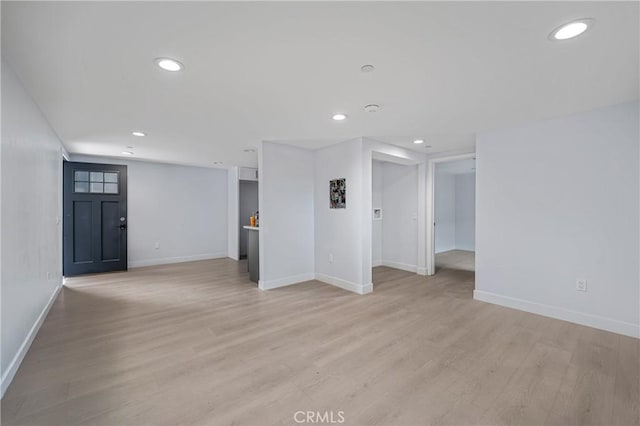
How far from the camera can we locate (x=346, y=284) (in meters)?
4.40

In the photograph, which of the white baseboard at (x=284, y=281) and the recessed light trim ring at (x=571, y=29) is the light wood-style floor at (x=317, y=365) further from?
the recessed light trim ring at (x=571, y=29)

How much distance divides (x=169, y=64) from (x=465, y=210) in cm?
846

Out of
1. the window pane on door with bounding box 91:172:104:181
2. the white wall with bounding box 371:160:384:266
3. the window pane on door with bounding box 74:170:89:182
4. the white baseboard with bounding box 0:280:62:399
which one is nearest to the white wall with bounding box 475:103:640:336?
the white wall with bounding box 371:160:384:266

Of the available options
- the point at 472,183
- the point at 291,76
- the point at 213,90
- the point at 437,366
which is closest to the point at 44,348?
the point at 213,90

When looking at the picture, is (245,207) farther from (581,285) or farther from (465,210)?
(581,285)

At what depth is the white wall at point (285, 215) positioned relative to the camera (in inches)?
174

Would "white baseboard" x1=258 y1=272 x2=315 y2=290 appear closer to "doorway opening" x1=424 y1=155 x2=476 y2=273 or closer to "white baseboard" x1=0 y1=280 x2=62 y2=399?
"white baseboard" x1=0 y1=280 x2=62 y2=399

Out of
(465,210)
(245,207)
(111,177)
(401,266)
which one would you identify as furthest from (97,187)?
(465,210)

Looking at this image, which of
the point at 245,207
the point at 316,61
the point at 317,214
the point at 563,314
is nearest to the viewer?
the point at 316,61

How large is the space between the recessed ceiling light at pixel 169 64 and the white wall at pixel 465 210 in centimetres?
816

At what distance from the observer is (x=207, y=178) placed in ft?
23.6

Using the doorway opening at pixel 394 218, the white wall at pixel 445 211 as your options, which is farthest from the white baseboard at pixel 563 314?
the white wall at pixel 445 211

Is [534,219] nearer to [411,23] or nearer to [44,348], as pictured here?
[411,23]

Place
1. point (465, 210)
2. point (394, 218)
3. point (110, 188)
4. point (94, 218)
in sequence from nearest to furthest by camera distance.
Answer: point (94, 218) → point (110, 188) → point (394, 218) → point (465, 210)
